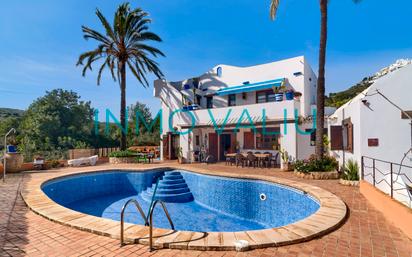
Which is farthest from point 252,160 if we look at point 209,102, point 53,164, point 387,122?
point 53,164

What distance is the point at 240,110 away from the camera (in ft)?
61.1

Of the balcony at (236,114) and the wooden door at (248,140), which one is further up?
the balcony at (236,114)

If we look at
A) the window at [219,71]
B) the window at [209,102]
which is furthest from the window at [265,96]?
the window at [209,102]

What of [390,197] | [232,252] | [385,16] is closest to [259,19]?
[385,16]

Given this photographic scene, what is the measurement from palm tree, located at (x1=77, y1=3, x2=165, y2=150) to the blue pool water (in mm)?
8131

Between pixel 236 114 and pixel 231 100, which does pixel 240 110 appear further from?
pixel 231 100

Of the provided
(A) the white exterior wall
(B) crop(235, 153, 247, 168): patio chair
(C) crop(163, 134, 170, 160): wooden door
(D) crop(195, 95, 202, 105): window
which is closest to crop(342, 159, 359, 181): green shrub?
(A) the white exterior wall

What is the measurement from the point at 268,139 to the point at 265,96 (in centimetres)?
400

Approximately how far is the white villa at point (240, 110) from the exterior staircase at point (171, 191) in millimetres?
6643

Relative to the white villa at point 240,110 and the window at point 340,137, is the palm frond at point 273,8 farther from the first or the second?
the window at point 340,137

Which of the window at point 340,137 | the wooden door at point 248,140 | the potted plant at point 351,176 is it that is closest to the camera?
the potted plant at point 351,176

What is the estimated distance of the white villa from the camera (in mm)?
16578

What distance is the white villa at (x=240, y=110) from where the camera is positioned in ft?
54.4

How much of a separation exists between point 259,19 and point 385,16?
793cm
